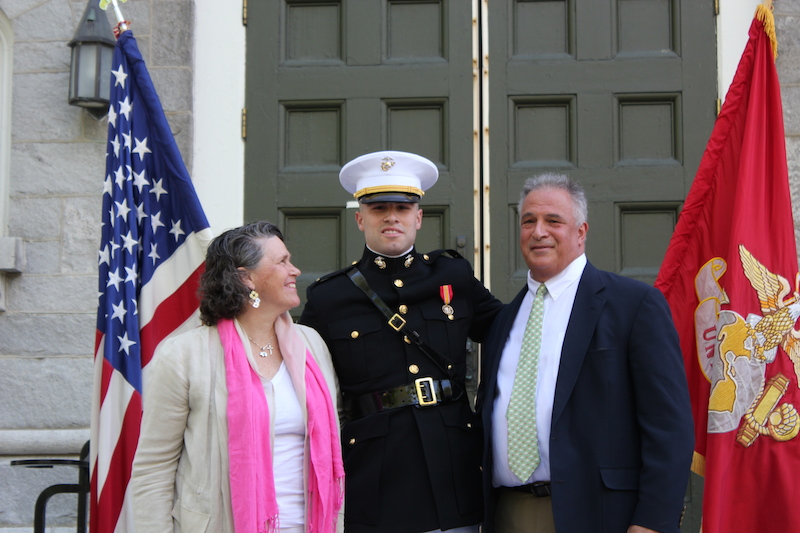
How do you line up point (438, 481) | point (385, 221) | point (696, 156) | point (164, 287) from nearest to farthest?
1. point (438, 481)
2. point (385, 221)
3. point (164, 287)
4. point (696, 156)

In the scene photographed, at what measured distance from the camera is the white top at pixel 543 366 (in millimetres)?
2836

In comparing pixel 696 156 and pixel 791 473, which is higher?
pixel 696 156

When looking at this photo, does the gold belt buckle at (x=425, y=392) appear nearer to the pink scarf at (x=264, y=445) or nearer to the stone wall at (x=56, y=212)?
the pink scarf at (x=264, y=445)

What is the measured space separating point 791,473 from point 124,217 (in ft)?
10.1

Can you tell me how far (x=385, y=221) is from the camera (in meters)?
3.31

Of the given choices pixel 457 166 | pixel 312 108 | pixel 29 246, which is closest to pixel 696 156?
pixel 457 166

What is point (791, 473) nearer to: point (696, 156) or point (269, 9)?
point (696, 156)

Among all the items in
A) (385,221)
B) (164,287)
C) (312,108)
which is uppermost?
(312,108)

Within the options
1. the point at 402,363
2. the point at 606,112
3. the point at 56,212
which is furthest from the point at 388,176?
the point at 56,212

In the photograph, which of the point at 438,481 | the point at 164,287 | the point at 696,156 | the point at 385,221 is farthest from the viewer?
the point at 696,156

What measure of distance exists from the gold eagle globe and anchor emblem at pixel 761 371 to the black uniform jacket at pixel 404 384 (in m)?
1.08

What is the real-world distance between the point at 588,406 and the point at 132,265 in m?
2.14

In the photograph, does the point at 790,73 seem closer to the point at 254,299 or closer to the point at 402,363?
the point at 402,363

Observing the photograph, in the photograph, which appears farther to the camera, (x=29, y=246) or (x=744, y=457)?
(x=29, y=246)
